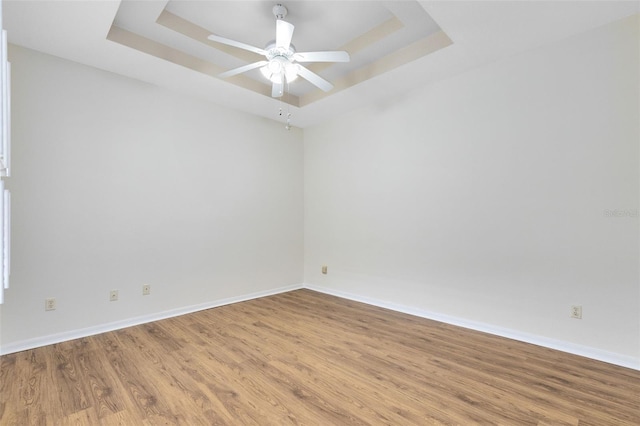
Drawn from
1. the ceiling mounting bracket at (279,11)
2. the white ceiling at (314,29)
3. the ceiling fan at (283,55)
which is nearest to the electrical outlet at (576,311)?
the white ceiling at (314,29)

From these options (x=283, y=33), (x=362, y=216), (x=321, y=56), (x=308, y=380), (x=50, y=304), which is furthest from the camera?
(x=362, y=216)

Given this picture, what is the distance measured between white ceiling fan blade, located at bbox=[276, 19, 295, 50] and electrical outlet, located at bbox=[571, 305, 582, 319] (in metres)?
3.13

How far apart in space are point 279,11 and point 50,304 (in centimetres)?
321

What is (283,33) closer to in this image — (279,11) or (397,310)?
(279,11)

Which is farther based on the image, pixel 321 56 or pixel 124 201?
pixel 124 201

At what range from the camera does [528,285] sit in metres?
2.77

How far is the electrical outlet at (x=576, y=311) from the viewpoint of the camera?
252cm

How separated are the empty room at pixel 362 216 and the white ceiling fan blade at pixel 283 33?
22mm

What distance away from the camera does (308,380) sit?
2.13 m

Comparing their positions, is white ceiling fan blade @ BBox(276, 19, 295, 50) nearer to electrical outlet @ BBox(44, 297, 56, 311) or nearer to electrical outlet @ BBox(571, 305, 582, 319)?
electrical outlet @ BBox(44, 297, 56, 311)

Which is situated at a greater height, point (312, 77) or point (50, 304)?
point (312, 77)

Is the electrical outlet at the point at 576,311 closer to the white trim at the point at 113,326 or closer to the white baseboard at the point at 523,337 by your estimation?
the white baseboard at the point at 523,337

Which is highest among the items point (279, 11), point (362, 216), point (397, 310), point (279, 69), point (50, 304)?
point (279, 11)

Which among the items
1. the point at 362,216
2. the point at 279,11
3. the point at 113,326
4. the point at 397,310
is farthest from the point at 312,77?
the point at 113,326
